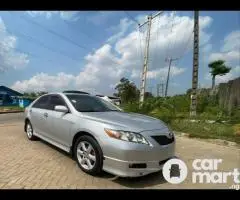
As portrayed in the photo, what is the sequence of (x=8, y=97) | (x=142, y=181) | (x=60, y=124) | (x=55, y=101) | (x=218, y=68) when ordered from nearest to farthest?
(x=142, y=181) → (x=60, y=124) → (x=55, y=101) → (x=218, y=68) → (x=8, y=97)

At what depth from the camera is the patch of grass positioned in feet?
25.0

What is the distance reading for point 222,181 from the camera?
161 inches

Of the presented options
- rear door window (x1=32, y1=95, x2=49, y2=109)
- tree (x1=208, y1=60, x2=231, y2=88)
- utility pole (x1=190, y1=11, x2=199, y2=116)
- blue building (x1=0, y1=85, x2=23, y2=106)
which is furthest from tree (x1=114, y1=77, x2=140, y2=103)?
rear door window (x1=32, y1=95, x2=49, y2=109)

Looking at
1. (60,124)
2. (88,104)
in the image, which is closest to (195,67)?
(88,104)

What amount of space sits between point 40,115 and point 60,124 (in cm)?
124

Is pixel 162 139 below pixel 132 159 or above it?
above

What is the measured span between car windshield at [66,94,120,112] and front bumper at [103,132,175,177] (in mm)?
1512

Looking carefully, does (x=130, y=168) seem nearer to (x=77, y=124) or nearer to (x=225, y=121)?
(x=77, y=124)

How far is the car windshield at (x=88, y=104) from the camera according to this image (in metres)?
4.92

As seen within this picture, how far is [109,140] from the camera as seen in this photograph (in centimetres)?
366

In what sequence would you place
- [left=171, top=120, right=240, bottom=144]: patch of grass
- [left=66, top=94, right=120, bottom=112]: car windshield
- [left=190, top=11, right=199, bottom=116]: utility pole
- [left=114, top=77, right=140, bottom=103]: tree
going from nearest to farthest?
[left=66, top=94, right=120, bottom=112]: car windshield, [left=171, top=120, right=240, bottom=144]: patch of grass, [left=190, top=11, right=199, bottom=116]: utility pole, [left=114, top=77, right=140, bottom=103]: tree

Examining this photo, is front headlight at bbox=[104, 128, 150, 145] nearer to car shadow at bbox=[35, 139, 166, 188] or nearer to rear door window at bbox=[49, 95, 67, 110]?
car shadow at bbox=[35, 139, 166, 188]

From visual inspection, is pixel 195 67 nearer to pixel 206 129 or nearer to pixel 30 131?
pixel 206 129

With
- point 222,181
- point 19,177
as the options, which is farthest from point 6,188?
point 222,181
